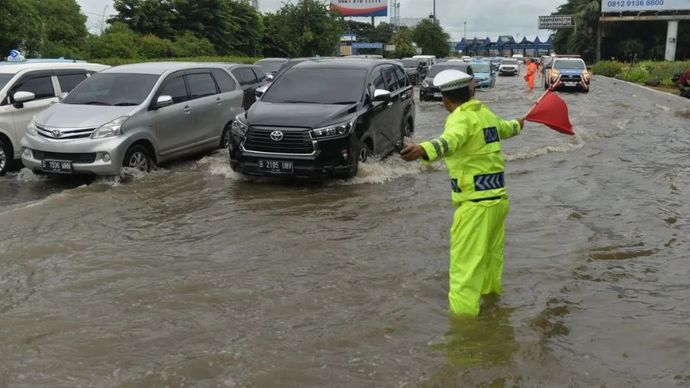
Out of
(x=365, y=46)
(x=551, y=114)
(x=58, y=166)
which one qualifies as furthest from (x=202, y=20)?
(x=365, y=46)

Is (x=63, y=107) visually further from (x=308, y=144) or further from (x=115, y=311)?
(x=115, y=311)

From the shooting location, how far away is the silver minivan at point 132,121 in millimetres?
8828

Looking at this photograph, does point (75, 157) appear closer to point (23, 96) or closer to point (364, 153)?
point (23, 96)

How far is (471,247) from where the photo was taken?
14.2 ft

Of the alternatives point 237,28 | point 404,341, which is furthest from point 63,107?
point 237,28

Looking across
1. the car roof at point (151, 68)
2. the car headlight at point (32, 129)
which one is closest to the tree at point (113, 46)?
the car roof at point (151, 68)

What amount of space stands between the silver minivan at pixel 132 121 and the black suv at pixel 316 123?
4.53 ft

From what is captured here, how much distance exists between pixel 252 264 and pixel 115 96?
4.96m

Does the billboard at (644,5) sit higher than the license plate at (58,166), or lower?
higher

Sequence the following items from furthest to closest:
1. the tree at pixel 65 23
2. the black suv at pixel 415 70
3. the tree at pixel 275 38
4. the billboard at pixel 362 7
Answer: the billboard at pixel 362 7
the tree at pixel 275 38
the black suv at pixel 415 70
the tree at pixel 65 23

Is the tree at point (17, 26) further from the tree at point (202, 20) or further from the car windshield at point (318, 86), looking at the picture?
the tree at point (202, 20)

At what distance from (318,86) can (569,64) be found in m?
22.6

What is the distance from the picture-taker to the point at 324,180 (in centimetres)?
932

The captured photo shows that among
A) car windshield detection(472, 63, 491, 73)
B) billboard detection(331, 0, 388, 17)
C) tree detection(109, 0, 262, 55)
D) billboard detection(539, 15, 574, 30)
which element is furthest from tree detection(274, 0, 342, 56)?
billboard detection(539, 15, 574, 30)
